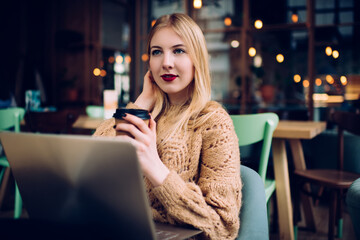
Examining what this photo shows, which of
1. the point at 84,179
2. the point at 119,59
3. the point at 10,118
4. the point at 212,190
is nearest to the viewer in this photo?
the point at 84,179

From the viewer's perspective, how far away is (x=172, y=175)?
31.1 inches

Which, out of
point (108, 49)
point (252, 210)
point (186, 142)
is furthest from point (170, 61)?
point (108, 49)

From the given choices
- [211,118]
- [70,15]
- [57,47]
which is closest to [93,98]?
[57,47]

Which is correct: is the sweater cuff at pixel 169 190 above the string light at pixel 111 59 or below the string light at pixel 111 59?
below

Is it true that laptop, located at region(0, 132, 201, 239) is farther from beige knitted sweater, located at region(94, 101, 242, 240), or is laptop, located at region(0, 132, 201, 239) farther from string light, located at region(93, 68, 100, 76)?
string light, located at region(93, 68, 100, 76)

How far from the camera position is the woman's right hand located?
123 centimetres

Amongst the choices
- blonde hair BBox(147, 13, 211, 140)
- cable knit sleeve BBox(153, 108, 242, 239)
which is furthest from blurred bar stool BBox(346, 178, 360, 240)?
blonde hair BBox(147, 13, 211, 140)

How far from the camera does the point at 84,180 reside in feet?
1.81

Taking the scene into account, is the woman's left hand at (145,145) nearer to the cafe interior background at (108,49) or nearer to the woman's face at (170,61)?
the woman's face at (170,61)

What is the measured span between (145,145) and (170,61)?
0.38m

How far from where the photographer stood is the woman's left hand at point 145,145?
2.24 feet

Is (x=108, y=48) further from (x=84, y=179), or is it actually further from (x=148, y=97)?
(x=84, y=179)

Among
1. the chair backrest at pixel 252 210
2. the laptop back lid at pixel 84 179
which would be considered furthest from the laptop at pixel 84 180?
the chair backrest at pixel 252 210

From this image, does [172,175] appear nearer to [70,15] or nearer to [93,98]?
[93,98]
